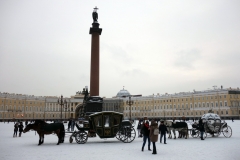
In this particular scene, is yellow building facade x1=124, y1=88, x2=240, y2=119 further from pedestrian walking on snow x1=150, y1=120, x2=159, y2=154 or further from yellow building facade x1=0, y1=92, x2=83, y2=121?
pedestrian walking on snow x1=150, y1=120, x2=159, y2=154

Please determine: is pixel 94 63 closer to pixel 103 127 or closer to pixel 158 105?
pixel 103 127

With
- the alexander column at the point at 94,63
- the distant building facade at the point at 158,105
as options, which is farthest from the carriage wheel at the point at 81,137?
the distant building facade at the point at 158,105

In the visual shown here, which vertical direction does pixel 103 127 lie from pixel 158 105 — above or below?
below

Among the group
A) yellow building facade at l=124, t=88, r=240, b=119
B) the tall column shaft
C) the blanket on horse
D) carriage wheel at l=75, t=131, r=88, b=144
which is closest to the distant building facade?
yellow building facade at l=124, t=88, r=240, b=119

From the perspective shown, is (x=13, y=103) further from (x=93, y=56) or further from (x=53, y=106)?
(x=93, y=56)

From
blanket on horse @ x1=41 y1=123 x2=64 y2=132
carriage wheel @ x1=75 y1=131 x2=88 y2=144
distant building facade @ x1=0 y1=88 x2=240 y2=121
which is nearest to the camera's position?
blanket on horse @ x1=41 y1=123 x2=64 y2=132

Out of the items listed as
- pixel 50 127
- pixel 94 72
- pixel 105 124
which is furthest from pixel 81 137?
pixel 94 72

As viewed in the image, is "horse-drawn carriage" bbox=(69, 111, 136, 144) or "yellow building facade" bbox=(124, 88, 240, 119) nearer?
"horse-drawn carriage" bbox=(69, 111, 136, 144)

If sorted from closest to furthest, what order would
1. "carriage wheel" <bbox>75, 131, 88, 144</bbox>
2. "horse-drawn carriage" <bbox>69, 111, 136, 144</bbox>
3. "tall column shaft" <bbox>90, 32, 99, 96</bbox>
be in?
"carriage wheel" <bbox>75, 131, 88, 144</bbox> < "horse-drawn carriage" <bbox>69, 111, 136, 144</bbox> < "tall column shaft" <bbox>90, 32, 99, 96</bbox>

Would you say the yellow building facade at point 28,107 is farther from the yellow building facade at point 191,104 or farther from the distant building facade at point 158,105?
the yellow building facade at point 191,104

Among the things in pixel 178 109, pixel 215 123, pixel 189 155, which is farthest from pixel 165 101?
pixel 189 155

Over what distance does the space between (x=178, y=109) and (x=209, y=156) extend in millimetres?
77453

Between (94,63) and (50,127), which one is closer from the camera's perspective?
(50,127)

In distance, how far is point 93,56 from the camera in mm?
32750
